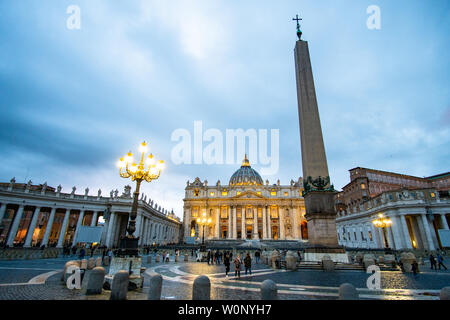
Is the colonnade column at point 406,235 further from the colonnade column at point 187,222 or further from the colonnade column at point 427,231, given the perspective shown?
the colonnade column at point 187,222

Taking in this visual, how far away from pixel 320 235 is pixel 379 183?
160 feet

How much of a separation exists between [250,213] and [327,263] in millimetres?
55014

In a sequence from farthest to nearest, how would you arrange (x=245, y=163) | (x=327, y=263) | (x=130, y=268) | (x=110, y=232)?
(x=245, y=163) → (x=110, y=232) → (x=327, y=263) → (x=130, y=268)

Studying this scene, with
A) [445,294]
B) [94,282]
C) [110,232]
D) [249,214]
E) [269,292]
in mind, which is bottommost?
[94,282]

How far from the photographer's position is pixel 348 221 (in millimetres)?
47125

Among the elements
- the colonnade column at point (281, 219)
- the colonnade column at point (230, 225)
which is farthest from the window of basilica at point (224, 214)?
the colonnade column at point (281, 219)

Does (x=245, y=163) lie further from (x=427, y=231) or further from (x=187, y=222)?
(x=427, y=231)

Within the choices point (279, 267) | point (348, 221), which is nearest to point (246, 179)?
point (348, 221)

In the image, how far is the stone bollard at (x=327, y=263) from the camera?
→ 10820 mm

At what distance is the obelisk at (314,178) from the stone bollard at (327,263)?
260 mm

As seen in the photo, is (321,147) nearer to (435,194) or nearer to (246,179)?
(435,194)

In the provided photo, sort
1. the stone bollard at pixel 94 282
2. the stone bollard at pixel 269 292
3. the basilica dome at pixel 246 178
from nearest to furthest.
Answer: the stone bollard at pixel 269 292, the stone bollard at pixel 94 282, the basilica dome at pixel 246 178

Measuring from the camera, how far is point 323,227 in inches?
431

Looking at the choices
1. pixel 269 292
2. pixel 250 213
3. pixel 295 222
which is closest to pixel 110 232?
pixel 250 213
